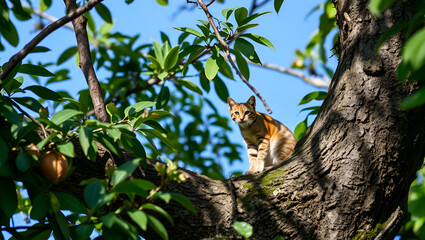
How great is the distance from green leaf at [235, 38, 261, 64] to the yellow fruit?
126cm

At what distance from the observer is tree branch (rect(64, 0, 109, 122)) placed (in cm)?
272

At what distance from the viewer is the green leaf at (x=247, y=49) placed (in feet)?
8.81

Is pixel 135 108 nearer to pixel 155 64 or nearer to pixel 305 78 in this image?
pixel 155 64

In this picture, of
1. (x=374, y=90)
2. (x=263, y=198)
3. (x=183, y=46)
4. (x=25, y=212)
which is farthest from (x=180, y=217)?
(x=25, y=212)

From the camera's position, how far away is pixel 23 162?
173cm

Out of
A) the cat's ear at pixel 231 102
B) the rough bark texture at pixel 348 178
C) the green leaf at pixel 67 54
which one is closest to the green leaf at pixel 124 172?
the rough bark texture at pixel 348 178

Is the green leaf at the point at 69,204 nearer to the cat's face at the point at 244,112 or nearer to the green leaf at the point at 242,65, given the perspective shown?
the green leaf at the point at 242,65

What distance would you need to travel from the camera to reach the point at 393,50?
239 centimetres

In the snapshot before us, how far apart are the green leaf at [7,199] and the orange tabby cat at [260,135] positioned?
2753 millimetres

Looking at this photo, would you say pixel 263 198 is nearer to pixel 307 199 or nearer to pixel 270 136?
pixel 307 199

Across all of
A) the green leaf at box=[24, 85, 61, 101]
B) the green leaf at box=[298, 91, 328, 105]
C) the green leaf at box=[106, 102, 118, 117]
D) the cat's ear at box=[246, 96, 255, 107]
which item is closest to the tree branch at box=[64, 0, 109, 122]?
the green leaf at box=[106, 102, 118, 117]

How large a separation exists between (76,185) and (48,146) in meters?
0.31

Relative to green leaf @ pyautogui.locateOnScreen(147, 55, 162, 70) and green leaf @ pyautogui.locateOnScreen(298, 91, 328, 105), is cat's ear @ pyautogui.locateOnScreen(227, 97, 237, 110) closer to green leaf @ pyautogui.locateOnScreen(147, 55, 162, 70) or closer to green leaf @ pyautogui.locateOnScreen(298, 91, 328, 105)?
green leaf @ pyautogui.locateOnScreen(147, 55, 162, 70)

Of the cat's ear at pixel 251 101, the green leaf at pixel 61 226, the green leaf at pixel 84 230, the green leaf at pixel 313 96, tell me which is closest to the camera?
the green leaf at pixel 84 230
